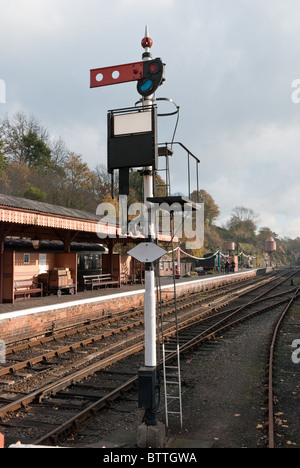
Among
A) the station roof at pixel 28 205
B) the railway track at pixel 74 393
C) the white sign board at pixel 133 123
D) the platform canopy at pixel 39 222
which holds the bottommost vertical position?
the railway track at pixel 74 393

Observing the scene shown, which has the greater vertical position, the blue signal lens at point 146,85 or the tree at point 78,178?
the tree at point 78,178

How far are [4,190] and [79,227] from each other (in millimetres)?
20516

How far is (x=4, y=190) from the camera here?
108ft

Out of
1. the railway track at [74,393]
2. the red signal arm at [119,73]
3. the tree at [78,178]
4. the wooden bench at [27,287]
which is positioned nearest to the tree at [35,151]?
the tree at [78,178]

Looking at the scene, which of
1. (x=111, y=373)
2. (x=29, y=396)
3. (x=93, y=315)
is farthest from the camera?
(x=93, y=315)

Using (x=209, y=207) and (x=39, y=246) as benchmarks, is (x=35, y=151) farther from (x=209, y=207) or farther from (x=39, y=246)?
(x=209, y=207)

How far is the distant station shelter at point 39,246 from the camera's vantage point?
44.9 ft

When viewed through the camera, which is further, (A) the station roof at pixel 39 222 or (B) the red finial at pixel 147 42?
(A) the station roof at pixel 39 222

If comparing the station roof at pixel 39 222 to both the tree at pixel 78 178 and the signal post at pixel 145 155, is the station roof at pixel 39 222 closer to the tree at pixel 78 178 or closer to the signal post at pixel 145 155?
the signal post at pixel 145 155

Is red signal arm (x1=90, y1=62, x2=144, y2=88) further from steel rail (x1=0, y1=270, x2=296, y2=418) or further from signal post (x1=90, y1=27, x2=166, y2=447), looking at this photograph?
steel rail (x1=0, y1=270, x2=296, y2=418)

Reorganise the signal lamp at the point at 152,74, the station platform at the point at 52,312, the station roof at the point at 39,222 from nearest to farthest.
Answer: the signal lamp at the point at 152,74, the station platform at the point at 52,312, the station roof at the point at 39,222
